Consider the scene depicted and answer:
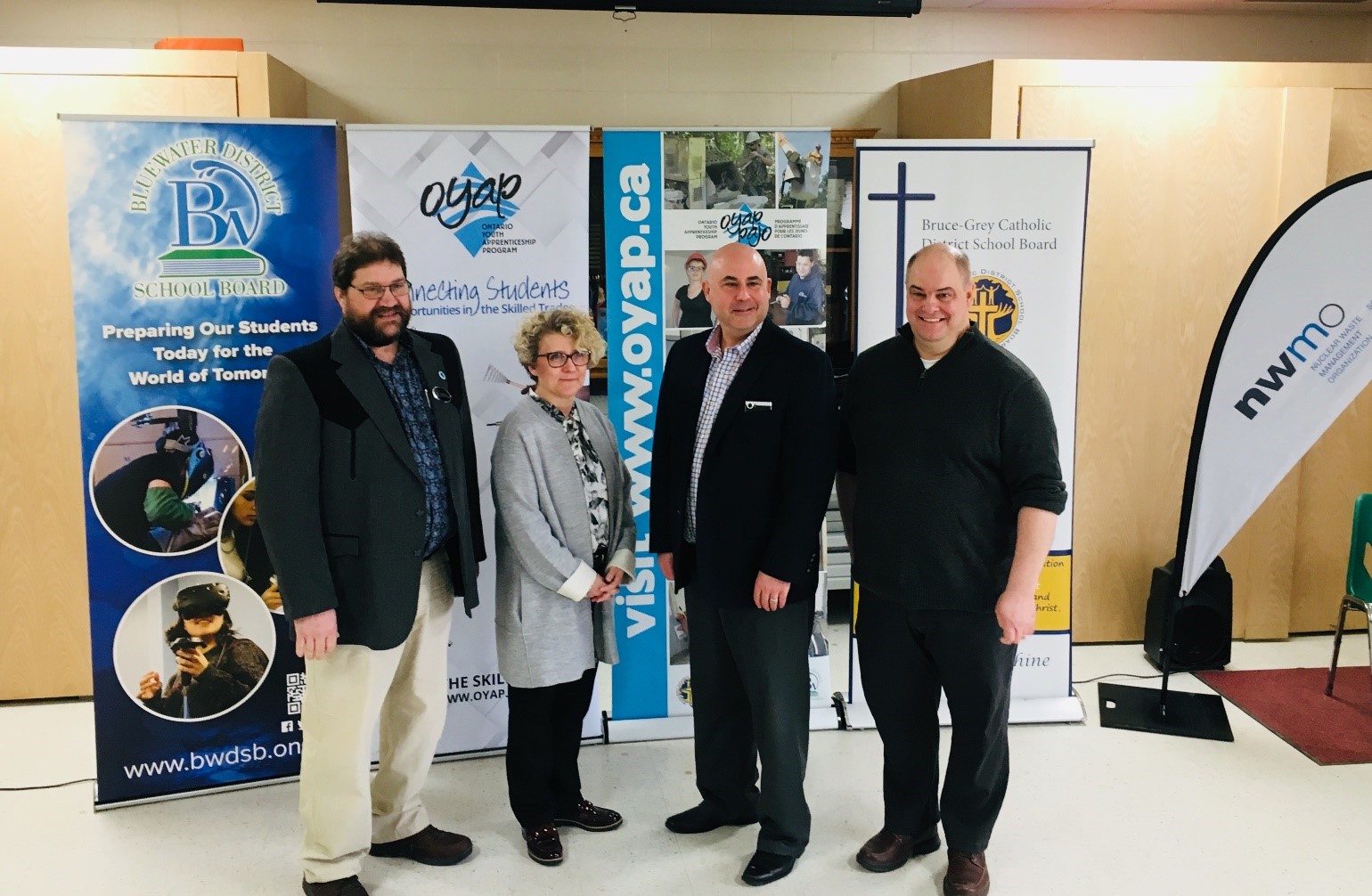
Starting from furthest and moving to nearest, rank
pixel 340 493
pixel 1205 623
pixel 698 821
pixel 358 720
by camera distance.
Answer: pixel 1205 623
pixel 698 821
pixel 358 720
pixel 340 493

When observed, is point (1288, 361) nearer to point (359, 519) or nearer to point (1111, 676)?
point (1111, 676)

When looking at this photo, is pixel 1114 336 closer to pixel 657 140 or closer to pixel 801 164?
pixel 801 164

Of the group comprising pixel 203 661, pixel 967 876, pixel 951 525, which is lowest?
pixel 967 876

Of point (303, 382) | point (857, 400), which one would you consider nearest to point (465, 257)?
point (303, 382)

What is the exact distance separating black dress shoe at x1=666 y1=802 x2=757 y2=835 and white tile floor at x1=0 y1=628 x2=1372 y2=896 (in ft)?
0.11

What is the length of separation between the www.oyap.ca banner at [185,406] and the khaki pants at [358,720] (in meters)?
0.69

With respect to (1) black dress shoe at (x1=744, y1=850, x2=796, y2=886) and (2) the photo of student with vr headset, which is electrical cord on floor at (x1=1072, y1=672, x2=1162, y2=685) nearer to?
(1) black dress shoe at (x1=744, y1=850, x2=796, y2=886)

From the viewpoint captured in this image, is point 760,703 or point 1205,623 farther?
point 1205,623

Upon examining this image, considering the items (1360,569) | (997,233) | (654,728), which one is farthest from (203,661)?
(1360,569)

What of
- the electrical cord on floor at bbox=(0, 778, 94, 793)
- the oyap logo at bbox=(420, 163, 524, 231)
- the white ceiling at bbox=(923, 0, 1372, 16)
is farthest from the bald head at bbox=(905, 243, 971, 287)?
the electrical cord on floor at bbox=(0, 778, 94, 793)

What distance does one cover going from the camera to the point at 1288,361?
12.3 ft

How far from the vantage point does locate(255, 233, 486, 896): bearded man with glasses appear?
2594mm

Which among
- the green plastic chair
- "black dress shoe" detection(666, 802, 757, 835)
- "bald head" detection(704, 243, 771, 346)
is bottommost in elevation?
"black dress shoe" detection(666, 802, 757, 835)

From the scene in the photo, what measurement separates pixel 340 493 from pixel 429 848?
1113 mm
